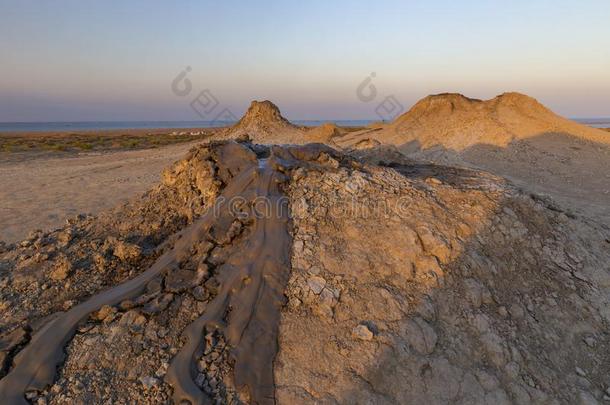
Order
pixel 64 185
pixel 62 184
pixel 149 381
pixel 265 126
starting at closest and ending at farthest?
pixel 149 381
pixel 64 185
pixel 62 184
pixel 265 126

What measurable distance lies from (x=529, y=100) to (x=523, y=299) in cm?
1634

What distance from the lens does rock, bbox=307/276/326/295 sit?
3715 millimetres

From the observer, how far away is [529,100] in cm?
1764

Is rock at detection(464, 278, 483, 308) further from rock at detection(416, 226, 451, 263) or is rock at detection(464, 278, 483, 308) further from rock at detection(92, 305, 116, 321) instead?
rock at detection(92, 305, 116, 321)

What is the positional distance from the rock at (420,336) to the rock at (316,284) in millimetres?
804

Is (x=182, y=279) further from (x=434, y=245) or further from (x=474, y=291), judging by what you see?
(x=474, y=291)

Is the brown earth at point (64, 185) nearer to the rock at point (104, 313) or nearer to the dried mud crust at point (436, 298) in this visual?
the rock at point (104, 313)

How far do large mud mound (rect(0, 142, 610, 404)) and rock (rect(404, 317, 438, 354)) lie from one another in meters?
0.02

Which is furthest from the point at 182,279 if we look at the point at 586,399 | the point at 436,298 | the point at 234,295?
the point at 586,399

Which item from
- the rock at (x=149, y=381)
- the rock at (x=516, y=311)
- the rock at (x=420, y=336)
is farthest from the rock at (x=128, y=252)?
the rock at (x=516, y=311)

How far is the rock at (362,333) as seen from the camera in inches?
133

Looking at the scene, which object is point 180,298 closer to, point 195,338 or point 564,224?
point 195,338

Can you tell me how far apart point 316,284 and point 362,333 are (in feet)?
2.02

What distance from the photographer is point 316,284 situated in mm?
3762
